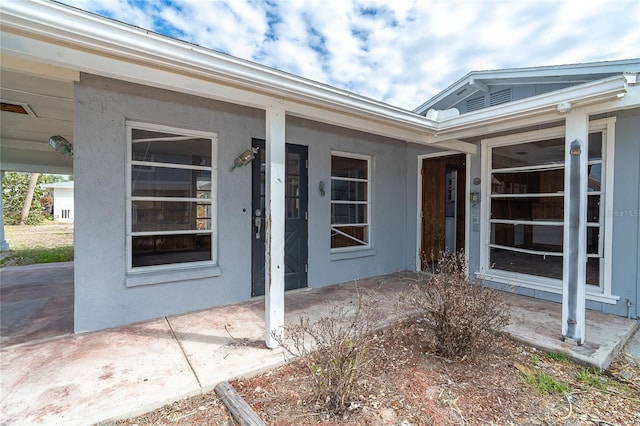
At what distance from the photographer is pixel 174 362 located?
2.62m

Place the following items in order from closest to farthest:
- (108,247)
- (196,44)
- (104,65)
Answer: (104,65) → (196,44) → (108,247)

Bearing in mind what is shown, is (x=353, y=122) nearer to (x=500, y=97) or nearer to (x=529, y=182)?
(x=529, y=182)

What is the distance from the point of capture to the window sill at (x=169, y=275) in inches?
138

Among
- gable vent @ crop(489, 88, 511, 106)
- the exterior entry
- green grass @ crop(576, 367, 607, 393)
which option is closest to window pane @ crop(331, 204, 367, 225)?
the exterior entry

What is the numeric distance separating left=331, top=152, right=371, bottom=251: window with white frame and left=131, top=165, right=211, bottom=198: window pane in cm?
221

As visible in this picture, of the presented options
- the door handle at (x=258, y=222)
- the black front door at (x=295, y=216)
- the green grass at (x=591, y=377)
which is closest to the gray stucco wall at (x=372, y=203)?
the black front door at (x=295, y=216)

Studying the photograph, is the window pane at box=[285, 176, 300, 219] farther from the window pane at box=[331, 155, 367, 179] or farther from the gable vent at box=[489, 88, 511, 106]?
the gable vent at box=[489, 88, 511, 106]

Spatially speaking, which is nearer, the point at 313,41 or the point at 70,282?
the point at 70,282

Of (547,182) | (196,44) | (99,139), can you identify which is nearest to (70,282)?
(99,139)

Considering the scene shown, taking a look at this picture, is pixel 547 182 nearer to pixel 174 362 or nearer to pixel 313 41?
pixel 313 41

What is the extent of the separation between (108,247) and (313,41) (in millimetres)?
5470

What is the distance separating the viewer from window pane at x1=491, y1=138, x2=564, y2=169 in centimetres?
449

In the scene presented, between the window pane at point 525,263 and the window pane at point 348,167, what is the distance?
269cm

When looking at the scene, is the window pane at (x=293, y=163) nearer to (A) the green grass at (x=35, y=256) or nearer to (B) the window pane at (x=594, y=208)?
(B) the window pane at (x=594, y=208)
